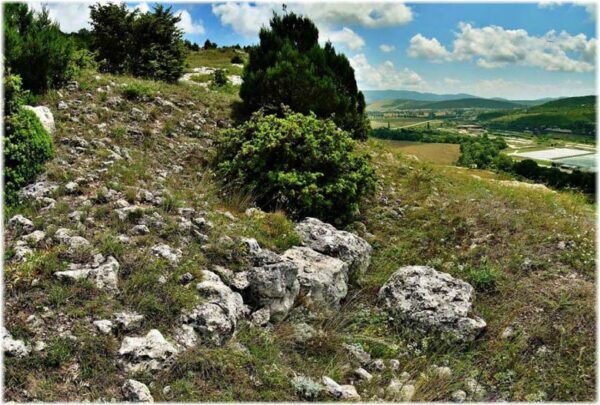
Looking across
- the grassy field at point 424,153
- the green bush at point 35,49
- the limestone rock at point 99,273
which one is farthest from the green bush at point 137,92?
the grassy field at point 424,153

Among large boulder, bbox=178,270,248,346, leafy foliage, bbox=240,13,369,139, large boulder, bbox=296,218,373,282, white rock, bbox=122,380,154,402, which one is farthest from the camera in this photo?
leafy foliage, bbox=240,13,369,139

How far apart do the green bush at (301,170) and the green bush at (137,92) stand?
142 inches

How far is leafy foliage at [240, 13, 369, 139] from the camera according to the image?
13.6 meters

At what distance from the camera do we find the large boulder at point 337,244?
27.0 feet

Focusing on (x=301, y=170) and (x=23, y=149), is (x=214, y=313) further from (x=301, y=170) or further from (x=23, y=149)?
(x=301, y=170)

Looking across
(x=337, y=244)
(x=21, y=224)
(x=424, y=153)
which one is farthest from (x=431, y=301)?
(x=424, y=153)

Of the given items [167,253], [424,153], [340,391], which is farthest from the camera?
[424,153]

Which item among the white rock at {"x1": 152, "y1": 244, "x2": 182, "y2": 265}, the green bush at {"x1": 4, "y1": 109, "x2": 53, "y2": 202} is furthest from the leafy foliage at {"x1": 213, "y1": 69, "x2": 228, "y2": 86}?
the white rock at {"x1": 152, "y1": 244, "x2": 182, "y2": 265}

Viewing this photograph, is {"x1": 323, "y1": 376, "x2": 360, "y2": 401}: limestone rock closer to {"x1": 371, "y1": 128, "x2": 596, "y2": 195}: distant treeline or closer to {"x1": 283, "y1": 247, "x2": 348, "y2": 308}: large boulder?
{"x1": 283, "y1": 247, "x2": 348, "y2": 308}: large boulder

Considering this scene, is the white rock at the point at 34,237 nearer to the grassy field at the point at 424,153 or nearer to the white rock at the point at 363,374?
the white rock at the point at 363,374

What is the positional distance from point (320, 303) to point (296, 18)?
12.6 meters

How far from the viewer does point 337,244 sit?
8.28 m

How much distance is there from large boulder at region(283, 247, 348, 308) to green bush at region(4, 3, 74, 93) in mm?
8160

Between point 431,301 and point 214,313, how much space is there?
351 centimetres
